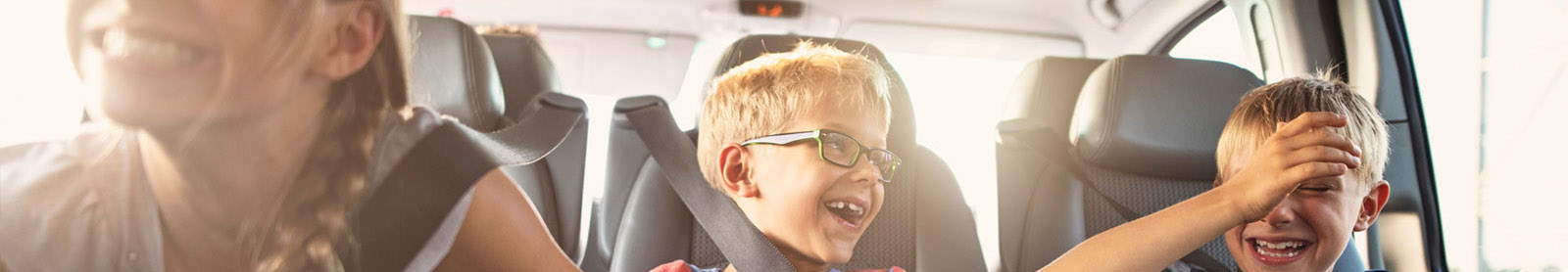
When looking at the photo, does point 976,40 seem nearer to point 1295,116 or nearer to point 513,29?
point 513,29

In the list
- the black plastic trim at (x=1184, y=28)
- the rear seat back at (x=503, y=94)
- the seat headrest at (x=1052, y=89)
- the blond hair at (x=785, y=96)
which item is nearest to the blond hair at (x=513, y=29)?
the rear seat back at (x=503, y=94)

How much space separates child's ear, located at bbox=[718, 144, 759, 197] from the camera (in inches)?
35.6

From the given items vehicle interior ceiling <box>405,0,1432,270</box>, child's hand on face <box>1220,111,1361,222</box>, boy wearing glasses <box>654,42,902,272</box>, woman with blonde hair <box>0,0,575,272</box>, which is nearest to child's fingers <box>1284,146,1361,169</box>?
child's hand on face <box>1220,111,1361,222</box>

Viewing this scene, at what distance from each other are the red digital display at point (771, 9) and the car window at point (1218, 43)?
2.90 ft

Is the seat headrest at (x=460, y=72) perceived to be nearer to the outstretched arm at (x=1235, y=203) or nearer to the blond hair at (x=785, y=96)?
the blond hair at (x=785, y=96)

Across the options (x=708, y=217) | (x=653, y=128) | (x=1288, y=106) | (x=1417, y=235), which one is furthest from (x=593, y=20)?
(x=1417, y=235)

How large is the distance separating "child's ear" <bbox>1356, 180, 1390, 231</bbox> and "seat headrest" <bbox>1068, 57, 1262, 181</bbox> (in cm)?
30

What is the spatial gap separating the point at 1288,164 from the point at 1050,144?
2.92ft

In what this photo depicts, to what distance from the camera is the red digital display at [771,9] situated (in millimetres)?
2258

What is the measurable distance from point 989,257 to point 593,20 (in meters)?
1.00

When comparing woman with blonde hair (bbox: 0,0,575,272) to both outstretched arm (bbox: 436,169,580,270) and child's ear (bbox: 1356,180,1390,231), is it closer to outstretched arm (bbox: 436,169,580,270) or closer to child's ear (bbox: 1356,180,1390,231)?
outstretched arm (bbox: 436,169,580,270)

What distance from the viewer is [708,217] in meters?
0.88

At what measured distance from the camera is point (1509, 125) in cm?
116

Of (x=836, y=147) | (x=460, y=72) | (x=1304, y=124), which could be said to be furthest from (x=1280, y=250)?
(x=460, y=72)
